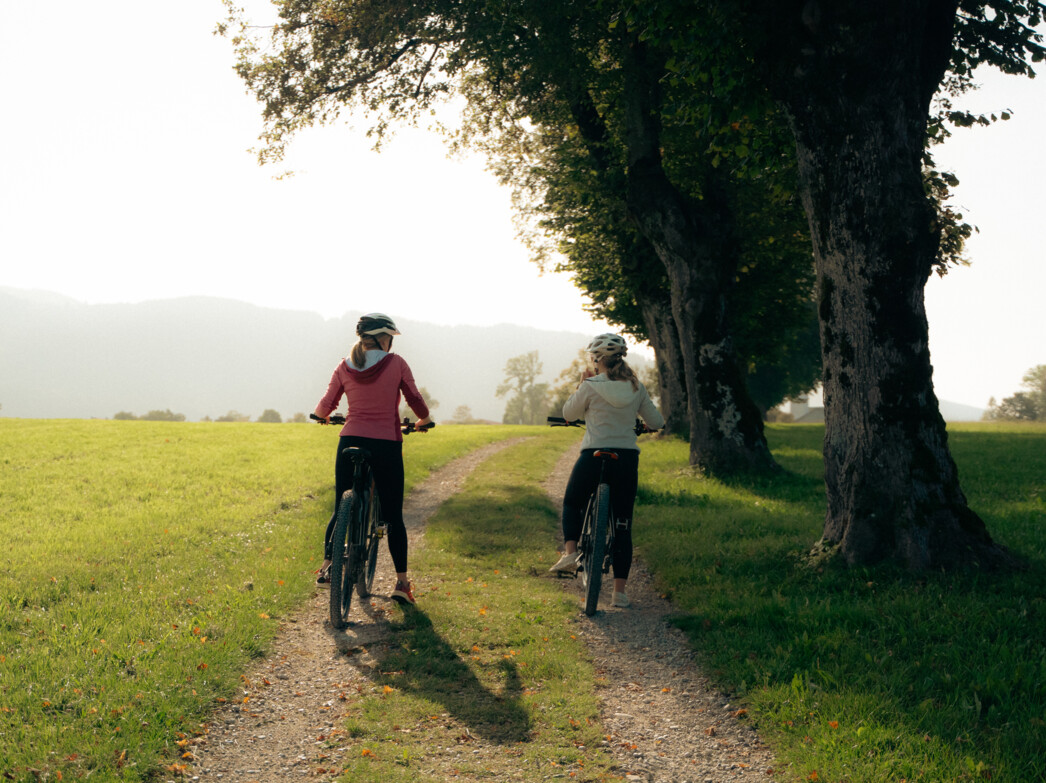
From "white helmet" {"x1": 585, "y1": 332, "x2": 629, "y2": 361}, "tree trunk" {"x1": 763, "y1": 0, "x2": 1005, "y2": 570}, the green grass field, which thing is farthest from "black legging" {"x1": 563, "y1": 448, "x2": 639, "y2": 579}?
"tree trunk" {"x1": 763, "y1": 0, "x2": 1005, "y2": 570}

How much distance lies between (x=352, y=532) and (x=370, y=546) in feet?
2.78

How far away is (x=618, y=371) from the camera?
23.9ft

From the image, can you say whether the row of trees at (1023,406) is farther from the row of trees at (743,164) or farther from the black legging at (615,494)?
the black legging at (615,494)

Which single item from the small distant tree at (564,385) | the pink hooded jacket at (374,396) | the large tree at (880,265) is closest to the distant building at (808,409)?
the large tree at (880,265)

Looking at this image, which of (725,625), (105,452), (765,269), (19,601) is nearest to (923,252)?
(725,625)

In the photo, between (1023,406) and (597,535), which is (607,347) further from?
(1023,406)

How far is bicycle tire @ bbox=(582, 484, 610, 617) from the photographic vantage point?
713cm

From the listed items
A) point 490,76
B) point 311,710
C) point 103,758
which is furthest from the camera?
point 490,76

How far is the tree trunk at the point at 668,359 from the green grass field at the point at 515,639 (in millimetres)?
9181

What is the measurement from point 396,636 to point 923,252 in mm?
6266

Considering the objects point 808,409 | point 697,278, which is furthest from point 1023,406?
point 697,278

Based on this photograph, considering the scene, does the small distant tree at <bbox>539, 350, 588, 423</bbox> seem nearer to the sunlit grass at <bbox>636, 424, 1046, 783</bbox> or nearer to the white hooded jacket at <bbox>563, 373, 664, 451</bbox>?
the sunlit grass at <bbox>636, 424, 1046, 783</bbox>

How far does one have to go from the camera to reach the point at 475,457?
938 inches

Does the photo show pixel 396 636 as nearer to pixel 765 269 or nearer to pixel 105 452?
pixel 105 452
